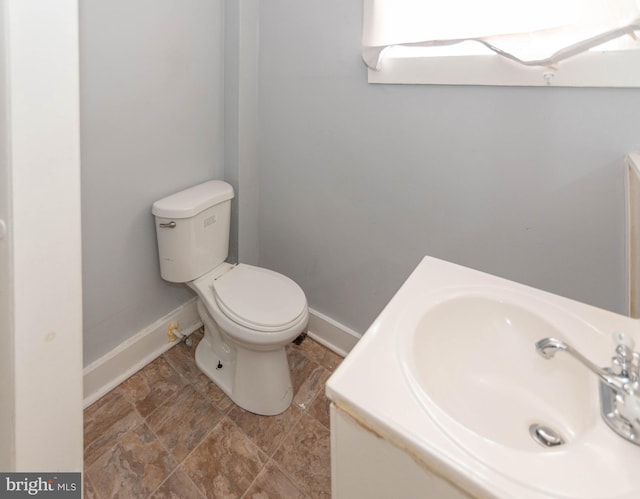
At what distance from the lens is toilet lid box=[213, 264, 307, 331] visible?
1.33 m

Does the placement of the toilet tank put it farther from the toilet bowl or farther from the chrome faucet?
the chrome faucet

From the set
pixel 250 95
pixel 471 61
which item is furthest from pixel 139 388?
pixel 471 61

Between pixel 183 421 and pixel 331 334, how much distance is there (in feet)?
2.50

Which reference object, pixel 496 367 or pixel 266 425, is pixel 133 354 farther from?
pixel 496 367

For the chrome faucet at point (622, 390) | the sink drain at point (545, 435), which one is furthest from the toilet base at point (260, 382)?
the chrome faucet at point (622, 390)

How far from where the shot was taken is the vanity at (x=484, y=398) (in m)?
0.47

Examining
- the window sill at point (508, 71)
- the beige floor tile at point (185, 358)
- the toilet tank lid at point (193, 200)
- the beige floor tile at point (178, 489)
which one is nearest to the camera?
the window sill at point (508, 71)

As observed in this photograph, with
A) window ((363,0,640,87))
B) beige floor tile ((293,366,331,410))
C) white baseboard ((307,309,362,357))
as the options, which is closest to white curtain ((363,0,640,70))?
window ((363,0,640,87))

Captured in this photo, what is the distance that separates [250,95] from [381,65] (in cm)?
67

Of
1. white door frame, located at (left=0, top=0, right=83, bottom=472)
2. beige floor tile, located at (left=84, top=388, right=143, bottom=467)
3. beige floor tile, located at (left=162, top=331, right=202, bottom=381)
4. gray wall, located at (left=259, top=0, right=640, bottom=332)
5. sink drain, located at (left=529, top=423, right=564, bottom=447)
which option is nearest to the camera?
sink drain, located at (left=529, top=423, right=564, bottom=447)

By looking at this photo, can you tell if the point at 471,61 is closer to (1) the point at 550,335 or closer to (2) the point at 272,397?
(1) the point at 550,335

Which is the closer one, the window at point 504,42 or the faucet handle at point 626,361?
the faucet handle at point 626,361

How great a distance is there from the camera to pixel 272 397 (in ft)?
4.79

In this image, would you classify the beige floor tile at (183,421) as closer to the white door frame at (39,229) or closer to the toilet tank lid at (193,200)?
the white door frame at (39,229)
